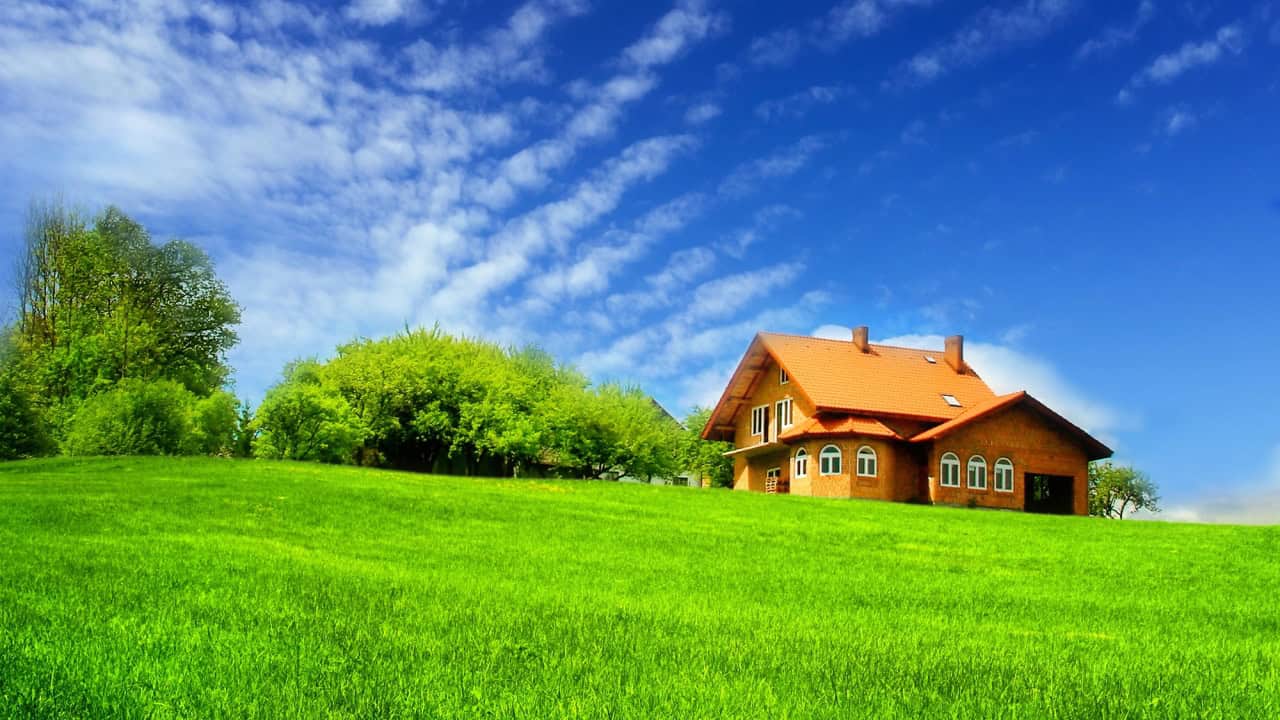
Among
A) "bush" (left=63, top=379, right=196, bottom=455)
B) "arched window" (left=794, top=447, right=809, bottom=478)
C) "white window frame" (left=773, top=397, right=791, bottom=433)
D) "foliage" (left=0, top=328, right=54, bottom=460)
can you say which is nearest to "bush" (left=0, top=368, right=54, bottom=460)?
"foliage" (left=0, top=328, right=54, bottom=460)

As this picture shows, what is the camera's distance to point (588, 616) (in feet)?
30.0

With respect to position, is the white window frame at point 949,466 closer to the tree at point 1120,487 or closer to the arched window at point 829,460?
the arched window at point 829,460

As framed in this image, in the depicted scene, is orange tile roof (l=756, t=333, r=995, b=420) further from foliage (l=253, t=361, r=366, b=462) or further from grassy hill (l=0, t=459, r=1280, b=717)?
foliage (l=253, t=361, r=366, b=462)

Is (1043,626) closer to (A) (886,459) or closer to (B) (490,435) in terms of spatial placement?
(A) (886,459)

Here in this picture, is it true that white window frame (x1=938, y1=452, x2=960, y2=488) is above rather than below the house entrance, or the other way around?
above

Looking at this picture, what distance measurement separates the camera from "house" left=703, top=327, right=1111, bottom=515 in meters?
42.2

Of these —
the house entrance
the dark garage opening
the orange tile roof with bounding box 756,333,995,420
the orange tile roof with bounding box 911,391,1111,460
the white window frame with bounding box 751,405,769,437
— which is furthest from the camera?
the white window frame with bounding box 751,405,769,437

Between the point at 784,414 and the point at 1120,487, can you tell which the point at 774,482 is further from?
the point at 1120,487

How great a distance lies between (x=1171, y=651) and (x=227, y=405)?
45175 millimetres

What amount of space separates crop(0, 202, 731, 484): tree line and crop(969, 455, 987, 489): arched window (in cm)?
2115

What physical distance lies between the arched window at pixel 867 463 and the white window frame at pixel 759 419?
8.30 metres

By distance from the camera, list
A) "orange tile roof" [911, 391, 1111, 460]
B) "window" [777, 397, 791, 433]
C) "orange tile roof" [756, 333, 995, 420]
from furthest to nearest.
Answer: "window" [777, 397, 791, 433] < "orange tile roof" [756, 333, 995, 420] < "orange tile roof" [911, 391, 1111, 460]

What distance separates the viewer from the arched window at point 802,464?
145ft

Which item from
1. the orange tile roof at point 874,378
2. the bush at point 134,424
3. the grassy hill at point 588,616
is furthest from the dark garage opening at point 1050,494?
the bush at point 134,424
